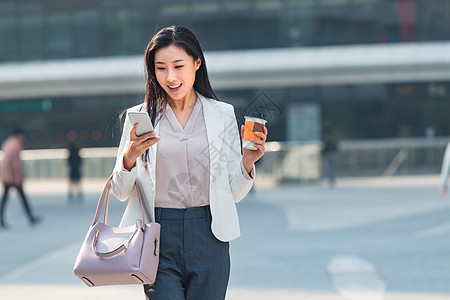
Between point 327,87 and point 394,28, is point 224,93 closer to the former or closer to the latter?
point 327,87

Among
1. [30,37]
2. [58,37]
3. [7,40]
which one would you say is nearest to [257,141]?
[58,37]

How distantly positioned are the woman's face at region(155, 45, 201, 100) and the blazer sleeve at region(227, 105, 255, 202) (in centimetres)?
28

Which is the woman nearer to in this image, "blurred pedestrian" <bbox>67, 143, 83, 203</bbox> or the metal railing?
"blurred pedestrian" <bbox>67, 143, 83, 203</bbox>

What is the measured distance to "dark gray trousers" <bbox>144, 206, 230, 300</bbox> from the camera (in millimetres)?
2902

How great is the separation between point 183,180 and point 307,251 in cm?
591

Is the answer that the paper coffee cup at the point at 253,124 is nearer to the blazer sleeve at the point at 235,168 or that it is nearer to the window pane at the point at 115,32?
the blazer sleeve at the point at 235,168

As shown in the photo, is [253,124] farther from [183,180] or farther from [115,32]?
[115,32]

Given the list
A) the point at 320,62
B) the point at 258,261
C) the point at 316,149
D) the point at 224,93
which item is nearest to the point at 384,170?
the point at 316,149

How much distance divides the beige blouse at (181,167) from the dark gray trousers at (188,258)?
0.15ft

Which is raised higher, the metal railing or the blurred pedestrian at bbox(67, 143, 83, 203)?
the blurred pedestrian at bbox(67, 143, 83, 203)

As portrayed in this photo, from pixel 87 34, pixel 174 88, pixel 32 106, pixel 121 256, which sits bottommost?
pixel 32 106

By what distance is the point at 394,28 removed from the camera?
30.6 meters

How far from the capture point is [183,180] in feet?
9.70

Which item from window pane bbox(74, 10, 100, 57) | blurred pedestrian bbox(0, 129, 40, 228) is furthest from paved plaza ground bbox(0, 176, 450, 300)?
window pane bbox(74, 10, 100, 57)
